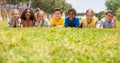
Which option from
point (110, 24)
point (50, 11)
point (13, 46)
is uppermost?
point (13, 46)

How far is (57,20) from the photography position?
17.6m

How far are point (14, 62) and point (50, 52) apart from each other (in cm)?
136

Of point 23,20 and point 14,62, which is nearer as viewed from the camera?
point 14,62

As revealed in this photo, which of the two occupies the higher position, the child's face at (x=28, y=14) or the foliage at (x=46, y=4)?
the child's face at (x=28, y=14)

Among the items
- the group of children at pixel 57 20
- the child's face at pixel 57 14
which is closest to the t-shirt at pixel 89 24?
the group of children at pixel 57 20

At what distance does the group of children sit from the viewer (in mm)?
16720

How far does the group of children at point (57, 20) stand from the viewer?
16720 millimetres

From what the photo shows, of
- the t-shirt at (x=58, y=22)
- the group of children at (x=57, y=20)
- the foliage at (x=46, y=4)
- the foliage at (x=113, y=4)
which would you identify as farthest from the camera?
the foliage at (x=113, y=4)

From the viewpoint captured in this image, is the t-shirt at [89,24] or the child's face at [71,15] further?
the t-shirt at [89,24]

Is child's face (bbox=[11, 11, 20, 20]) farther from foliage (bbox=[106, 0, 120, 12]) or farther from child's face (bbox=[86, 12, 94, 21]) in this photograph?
foliage (bbox=[106, 0, 120, 12])

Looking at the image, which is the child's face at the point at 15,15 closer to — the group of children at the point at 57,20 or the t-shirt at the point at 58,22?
the group of children at the point at 57,20

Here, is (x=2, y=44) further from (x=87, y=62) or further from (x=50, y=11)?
(x=50, y=11)

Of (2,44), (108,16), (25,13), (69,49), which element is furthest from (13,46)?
(108,16)

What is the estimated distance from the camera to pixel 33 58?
5.01 meters
